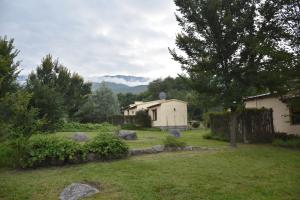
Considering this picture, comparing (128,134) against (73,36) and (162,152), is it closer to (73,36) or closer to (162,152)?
(162,152)

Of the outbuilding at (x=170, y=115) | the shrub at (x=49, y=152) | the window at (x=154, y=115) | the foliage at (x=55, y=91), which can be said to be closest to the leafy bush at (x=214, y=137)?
the foliage at (x=55, y=91)

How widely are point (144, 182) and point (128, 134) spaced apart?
10087 millimetres

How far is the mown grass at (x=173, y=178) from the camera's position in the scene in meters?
6.22

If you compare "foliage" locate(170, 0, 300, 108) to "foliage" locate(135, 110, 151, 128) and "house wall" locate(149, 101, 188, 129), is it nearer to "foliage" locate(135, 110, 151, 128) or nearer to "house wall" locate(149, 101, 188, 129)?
"house wall" locate(149, 101, 188, 129)

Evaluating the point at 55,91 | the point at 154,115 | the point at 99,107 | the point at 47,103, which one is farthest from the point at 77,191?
the point at 99,107

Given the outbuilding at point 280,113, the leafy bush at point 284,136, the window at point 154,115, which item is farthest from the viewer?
the window at point 154,115

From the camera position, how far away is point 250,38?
1218 cm

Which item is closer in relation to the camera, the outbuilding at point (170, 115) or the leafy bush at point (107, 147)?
the leafy bush at point (107, 147)

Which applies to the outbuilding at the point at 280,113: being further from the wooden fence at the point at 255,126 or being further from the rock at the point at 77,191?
the rock at the point at 77,191

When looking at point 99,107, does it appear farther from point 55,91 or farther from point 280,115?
point 280,115

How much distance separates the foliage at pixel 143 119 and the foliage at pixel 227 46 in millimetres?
18962

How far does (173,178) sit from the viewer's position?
7309mm

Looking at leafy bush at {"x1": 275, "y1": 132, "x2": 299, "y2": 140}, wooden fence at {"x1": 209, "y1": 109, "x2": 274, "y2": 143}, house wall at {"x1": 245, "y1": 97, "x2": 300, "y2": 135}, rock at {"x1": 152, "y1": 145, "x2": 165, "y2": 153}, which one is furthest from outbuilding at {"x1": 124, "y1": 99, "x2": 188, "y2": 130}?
rock at {"x1": 152, "y1": 145, "x2": 165, "y2": 153}

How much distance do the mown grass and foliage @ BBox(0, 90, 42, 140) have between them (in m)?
1.29
